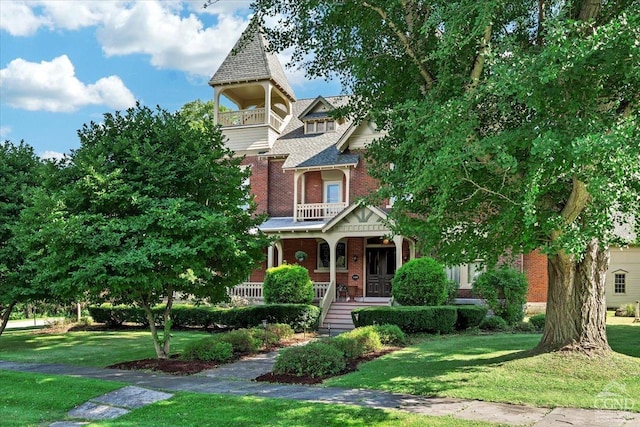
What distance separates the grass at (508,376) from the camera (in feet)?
29.7

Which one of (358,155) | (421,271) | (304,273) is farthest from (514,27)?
(358,155)

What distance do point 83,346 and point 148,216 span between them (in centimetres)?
750

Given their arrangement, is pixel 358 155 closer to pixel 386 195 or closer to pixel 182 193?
pixel 182 193

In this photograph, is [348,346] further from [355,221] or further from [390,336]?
[355,221]

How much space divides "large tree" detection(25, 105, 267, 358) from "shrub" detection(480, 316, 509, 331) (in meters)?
9.92

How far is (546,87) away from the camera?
808 cm

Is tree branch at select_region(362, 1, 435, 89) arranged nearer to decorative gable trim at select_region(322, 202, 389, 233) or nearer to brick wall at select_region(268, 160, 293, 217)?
decorative gable trim at select_region(322, 202, 389, 233)

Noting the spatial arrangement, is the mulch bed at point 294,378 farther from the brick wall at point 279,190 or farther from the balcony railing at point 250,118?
the balcony railing at point 250,118

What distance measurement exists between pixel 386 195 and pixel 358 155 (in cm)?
1651

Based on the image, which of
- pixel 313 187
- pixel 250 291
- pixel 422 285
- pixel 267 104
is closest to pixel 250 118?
pixel 267 104

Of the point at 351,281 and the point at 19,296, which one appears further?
the point at 351,281

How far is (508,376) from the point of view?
405 inches

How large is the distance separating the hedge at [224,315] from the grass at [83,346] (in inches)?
38.5

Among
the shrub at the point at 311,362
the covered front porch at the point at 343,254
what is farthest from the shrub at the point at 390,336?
the covered front porch at the point at 343,254
